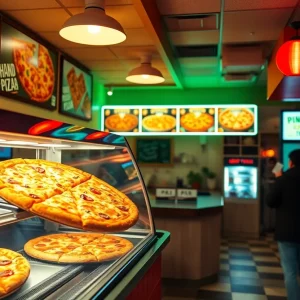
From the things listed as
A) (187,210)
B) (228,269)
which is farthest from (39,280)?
(228,269)

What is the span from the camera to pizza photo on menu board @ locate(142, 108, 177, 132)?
7.47 meters

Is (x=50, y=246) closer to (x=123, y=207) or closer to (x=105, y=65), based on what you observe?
(x=123, y=207)

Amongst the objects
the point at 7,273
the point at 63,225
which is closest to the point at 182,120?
the point at 63,225

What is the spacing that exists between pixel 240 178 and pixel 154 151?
2010mm

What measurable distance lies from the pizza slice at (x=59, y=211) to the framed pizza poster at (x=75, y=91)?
164 inches

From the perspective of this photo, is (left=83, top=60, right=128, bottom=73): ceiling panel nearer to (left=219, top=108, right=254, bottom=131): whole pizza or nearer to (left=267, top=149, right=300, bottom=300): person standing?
(left=219, top=108, right=254, bottom=131): whole pizza

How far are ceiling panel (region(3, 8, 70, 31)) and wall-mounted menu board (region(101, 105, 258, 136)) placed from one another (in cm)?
297

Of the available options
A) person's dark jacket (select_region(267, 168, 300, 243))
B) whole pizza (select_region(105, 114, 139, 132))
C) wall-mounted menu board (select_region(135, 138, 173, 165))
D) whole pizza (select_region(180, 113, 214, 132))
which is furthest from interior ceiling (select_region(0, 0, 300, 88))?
wall-mounted menu board (select_region(135, 138, 173, 165))

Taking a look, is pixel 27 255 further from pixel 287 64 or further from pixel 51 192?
pixel 287 64

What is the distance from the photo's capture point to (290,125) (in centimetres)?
614

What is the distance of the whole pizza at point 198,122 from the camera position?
24.1 ft

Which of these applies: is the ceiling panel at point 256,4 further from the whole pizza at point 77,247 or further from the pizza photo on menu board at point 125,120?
the pizza photo on menu board at point 125,120

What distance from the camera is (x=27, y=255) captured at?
190 cm

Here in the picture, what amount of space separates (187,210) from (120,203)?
2.60 m
